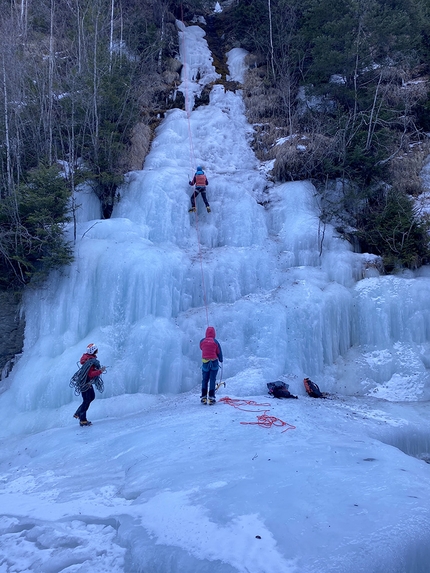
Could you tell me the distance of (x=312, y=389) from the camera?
323 inches

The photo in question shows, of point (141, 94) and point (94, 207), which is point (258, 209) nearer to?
point (94, 207)

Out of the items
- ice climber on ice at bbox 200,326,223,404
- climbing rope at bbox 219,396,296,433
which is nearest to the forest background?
ice climber on ice at bbox 200,326,223,404

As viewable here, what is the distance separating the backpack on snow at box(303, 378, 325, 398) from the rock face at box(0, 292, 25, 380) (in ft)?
19.6

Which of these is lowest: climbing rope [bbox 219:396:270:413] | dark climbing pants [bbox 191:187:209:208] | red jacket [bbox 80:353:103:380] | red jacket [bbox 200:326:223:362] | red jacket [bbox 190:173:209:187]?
climbing rope [bbox 219:396:270:413]

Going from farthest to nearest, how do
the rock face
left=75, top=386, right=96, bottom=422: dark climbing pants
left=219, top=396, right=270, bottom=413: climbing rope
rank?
the rock face
left=75, top=386, right=96, bottom=422: dark climbing pants
left=219, top=396, right=270, bottom=413: climbing rope

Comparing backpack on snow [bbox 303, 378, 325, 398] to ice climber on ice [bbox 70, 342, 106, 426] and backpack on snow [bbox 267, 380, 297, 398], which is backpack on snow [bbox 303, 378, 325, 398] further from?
ice climber on ice [bbox 70, 342, 106, 426]

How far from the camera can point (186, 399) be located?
306 inches

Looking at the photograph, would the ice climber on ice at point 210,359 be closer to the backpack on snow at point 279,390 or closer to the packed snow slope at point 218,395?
the packed snow slope at point 218,395

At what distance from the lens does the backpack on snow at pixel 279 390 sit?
7.63 m

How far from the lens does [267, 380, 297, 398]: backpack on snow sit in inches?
301

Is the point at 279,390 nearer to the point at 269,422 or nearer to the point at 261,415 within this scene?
the point at 261,415

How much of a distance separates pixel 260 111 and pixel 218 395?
41.0 feet

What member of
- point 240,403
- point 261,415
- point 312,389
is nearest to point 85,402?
point 240,403

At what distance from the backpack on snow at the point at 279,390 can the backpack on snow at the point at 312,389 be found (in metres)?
0.53
